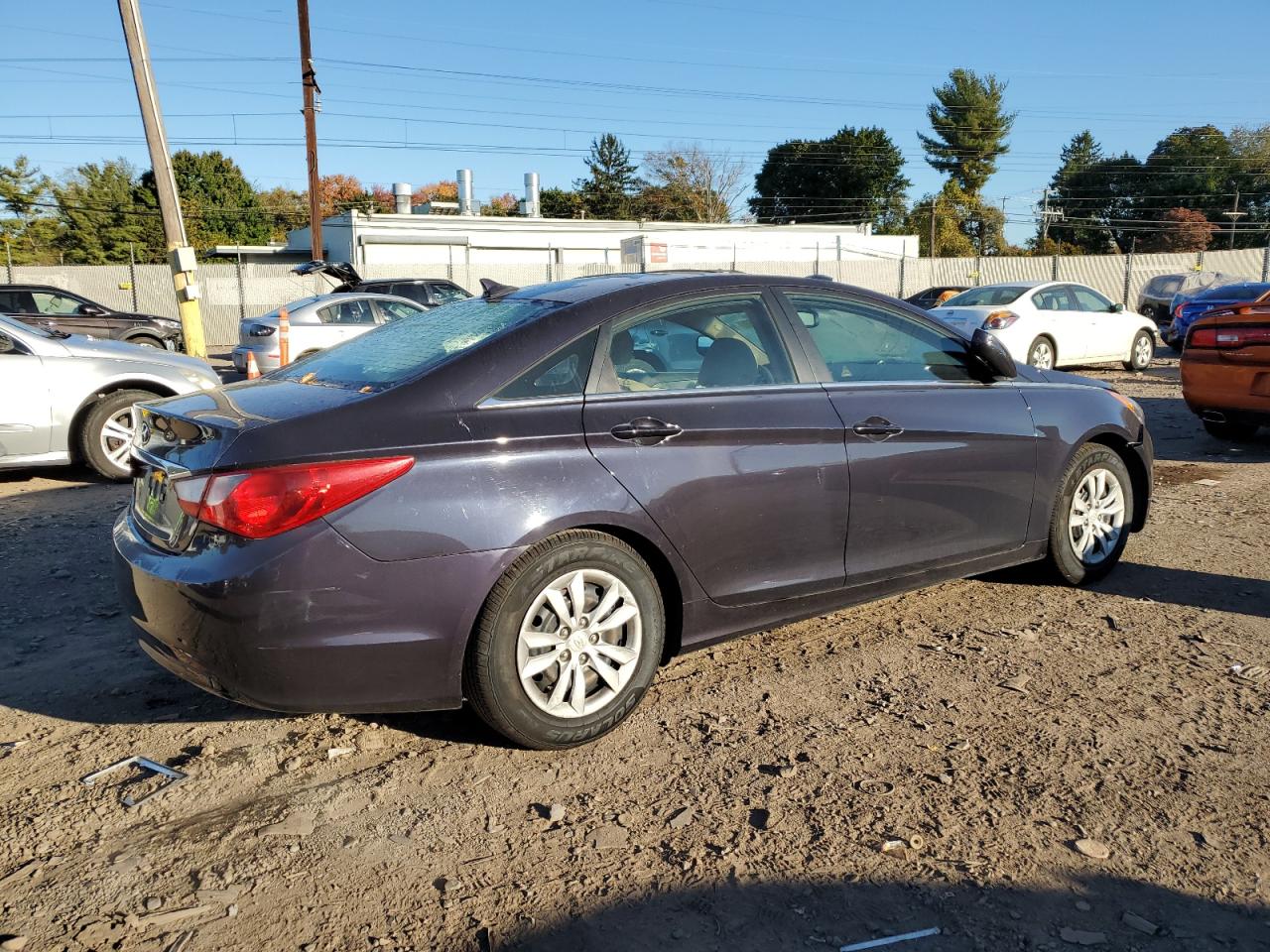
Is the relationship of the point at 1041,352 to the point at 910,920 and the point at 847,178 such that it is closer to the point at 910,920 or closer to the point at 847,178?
the point at 910,920

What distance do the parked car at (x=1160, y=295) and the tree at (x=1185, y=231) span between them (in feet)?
165

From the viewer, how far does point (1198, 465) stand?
8.38m

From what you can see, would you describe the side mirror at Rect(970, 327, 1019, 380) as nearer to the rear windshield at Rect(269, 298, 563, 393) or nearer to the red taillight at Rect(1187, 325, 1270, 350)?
the rear windshield at Rect(269, 298, 563, 393)

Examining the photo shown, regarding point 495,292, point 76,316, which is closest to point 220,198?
point 76,316

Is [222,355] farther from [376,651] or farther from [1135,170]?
[1135,170]

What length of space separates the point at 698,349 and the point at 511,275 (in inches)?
1184

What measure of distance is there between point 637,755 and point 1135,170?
90170mm

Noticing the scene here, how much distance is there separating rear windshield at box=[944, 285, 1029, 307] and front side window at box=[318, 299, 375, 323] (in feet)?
29.8

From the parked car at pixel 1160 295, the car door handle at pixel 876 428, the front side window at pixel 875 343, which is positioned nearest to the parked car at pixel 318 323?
the front side window at pixel 875 343

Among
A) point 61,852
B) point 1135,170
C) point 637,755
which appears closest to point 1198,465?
point 637,755

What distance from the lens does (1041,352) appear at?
49.6 ft

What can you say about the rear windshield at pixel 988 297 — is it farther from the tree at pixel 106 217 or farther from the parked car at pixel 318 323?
the tree at pixel 106 217

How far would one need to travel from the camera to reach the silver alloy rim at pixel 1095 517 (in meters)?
4.97

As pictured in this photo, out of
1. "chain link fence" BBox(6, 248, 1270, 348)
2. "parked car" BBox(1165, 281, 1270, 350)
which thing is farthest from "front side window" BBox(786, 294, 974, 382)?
"chain link fence" BBox(6, 248, 1270, 348)
